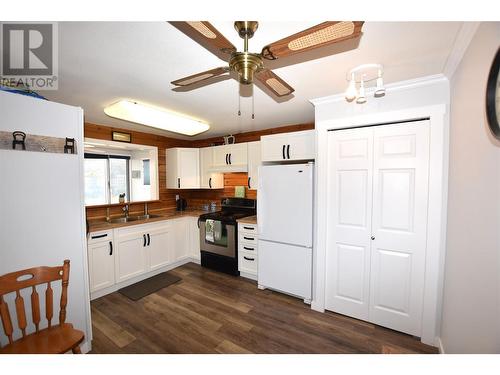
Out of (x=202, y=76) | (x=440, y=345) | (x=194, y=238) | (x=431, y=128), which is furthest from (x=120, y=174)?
(x=440, y=345)

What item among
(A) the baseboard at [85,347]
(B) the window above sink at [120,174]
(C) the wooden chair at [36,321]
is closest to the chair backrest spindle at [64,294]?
(C) the wooden chair at [36,321]

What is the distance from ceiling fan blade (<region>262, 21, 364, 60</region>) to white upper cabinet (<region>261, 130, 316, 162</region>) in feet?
5.44

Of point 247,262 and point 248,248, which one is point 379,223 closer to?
point 248,248

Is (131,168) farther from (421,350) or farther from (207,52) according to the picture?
(421,350)

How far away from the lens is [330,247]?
2260 millimetres

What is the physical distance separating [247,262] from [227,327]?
1.08m

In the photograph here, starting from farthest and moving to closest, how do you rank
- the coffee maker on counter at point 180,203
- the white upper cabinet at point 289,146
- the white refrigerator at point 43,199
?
the coffee maker on counter at point 180,203 → the white upper cabinet at point 289,146 → the white refrigerator at point 43,199

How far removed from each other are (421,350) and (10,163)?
3.48m

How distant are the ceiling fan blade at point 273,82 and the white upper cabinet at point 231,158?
2016 mm

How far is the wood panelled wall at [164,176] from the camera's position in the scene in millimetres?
3186

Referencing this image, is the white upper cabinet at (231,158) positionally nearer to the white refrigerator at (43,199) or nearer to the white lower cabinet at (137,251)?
the white lower cabinet at (137,251)

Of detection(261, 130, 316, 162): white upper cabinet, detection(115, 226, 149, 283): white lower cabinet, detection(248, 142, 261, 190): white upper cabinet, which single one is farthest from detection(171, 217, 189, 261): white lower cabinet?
detection(261, 130, 316, 162): white upper cabinet

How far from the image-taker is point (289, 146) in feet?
8.71
